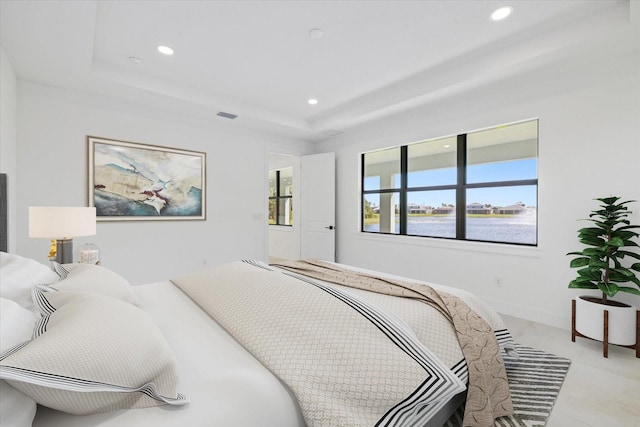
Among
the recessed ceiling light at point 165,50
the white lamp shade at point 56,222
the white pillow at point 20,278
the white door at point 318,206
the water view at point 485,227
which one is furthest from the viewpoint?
the white door at point 318,206

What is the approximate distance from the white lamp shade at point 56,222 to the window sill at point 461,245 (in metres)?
3.59

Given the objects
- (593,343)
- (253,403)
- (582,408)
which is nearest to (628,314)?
(593,343)

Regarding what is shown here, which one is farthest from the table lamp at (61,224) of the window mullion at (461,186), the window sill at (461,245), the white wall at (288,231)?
the window mullion at (461,186)

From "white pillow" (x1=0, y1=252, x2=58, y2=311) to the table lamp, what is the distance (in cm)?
109

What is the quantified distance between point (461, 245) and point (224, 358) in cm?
328

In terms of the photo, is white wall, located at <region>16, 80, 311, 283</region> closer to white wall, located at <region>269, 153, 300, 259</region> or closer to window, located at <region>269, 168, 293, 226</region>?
white wall, located at <region>269, 153, 300, 259</region>

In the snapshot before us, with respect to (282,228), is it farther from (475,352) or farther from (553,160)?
(475,352)

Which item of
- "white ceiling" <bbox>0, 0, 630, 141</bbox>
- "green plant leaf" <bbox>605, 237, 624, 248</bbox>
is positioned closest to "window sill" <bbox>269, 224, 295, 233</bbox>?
"white ceiling" <bbox>0, 0, 630, 141</bbox>

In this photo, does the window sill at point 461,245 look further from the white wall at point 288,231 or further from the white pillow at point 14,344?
the white pillow at point 14,344

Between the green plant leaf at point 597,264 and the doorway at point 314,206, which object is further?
the doorway at point 314,206

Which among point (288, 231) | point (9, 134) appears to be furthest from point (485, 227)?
point (9, 134)

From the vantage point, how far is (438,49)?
281 centimetres

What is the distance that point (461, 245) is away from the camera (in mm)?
3613

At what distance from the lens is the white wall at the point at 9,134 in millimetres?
2473
